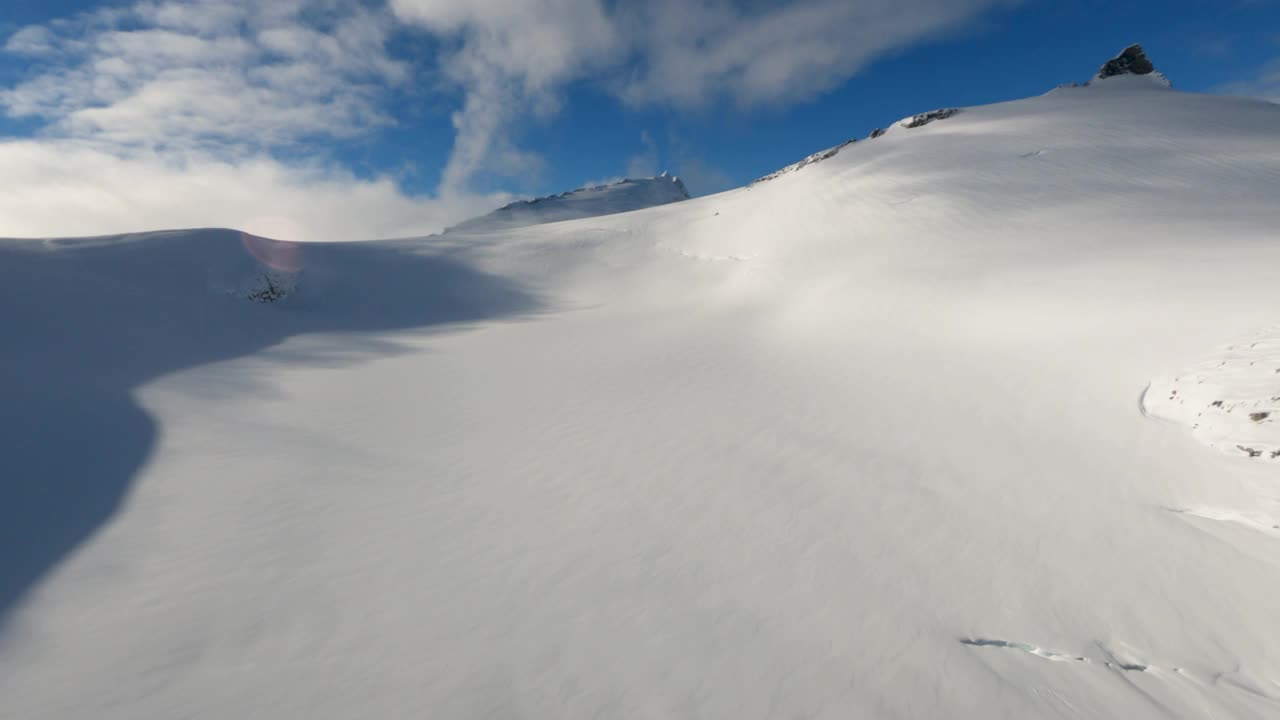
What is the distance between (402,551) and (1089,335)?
32.3 feet

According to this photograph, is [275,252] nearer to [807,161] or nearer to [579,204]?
[807,161]

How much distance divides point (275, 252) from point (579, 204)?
74919 mm

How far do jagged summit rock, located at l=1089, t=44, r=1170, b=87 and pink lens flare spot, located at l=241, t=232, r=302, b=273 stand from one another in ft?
178

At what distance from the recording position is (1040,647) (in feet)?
10.4

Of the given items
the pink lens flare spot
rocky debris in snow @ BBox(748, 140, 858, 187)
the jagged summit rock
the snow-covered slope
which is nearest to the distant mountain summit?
rocky debris in snow @ BBox(748, 140, 858, 187)

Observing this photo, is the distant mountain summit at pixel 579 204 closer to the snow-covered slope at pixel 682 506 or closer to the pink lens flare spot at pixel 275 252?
the pink lens flare spot at pixel 275 252

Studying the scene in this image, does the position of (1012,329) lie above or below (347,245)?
below

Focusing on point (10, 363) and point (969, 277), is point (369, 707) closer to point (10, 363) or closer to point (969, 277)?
point (10, 363)

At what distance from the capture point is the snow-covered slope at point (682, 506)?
9.95 feet

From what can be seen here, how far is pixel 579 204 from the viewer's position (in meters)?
90.1

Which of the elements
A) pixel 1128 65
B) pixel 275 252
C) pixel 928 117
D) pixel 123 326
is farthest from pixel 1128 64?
pixel 123 326

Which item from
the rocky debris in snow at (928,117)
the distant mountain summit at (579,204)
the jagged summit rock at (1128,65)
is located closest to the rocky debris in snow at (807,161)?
the rocky debris in snow at (928,117)

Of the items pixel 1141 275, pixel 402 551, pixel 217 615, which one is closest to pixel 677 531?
pixel 402 551

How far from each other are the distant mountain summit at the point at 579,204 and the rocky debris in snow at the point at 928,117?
46.5 metres
